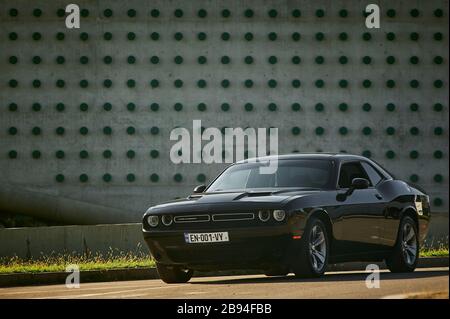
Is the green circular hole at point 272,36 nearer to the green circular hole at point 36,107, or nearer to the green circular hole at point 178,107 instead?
the green circular hole at point 178,107

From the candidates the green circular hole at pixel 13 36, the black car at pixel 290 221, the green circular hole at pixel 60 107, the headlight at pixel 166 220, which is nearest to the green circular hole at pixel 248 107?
the green circular hole at pixel 60 107

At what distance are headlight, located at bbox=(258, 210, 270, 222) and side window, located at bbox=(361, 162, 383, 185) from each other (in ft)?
8.00

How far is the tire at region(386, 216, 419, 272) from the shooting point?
1377 centimetres

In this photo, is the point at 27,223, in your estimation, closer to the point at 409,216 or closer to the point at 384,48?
the point at 384,48

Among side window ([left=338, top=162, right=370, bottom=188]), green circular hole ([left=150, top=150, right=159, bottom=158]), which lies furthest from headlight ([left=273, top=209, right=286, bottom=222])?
green circular hole ([left=150, top=150, right=159, bottom=158])

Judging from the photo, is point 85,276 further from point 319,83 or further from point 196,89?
point 319,83

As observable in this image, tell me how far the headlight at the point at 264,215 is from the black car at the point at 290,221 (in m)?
0.01

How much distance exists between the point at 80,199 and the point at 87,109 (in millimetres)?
2463

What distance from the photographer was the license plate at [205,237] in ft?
39.4

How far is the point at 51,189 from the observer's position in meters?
29.8

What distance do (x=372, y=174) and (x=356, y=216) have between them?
3.99 ft

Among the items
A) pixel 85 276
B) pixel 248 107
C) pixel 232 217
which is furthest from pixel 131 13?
pixel 232 217

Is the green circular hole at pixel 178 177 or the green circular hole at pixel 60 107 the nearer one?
the green circular hole at pixel 178 177
